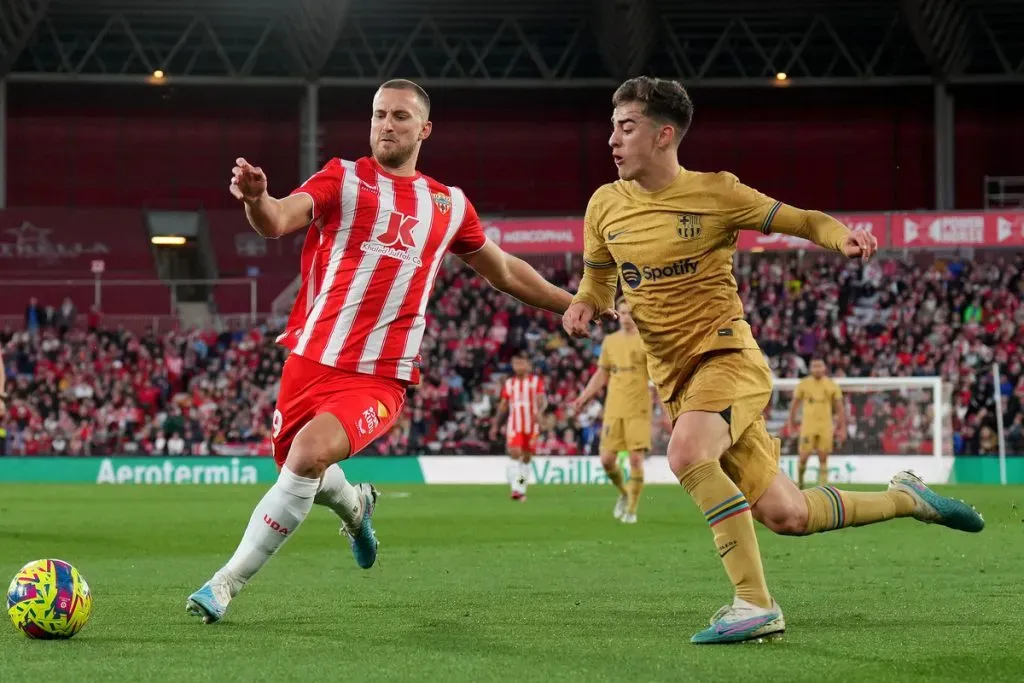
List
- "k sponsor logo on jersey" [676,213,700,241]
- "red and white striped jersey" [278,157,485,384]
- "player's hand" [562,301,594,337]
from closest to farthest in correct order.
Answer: "k sponsor logo on jersey" [676,213,700,241] < "player's hand" [562,301,594,337] < "red and white striped jersey" [278,157,485,384]

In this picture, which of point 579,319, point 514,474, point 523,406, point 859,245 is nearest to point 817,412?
point 523,406

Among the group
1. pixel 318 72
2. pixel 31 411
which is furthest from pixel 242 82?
pixel 31 411

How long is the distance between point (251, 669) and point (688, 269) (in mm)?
2601

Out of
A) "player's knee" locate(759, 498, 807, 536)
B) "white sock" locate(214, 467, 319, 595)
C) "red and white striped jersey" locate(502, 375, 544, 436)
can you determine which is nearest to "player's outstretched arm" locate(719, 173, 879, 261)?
"player's knee" locate(759, 498, 807, 536)

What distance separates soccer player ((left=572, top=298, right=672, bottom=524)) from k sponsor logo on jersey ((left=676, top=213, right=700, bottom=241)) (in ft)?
31.6

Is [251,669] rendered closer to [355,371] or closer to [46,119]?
[355,371]

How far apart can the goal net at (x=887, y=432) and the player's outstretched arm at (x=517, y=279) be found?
20897 millimetres

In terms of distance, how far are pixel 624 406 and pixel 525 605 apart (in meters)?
8.97

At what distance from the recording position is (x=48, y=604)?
601 centimetres

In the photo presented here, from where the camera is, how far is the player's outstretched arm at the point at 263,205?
5852 millimetres

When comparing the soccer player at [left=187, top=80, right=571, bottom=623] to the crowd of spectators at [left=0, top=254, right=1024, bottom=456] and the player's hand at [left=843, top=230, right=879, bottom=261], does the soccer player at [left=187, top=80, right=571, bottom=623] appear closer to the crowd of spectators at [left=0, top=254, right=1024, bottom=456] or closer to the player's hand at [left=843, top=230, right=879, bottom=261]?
the player's hand at [left=843, top=230, right=879, bottom=261]

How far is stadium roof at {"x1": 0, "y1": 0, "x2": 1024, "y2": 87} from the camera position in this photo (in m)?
36.2

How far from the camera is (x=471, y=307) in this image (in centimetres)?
3653

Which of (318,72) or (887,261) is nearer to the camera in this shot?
(887,261)
